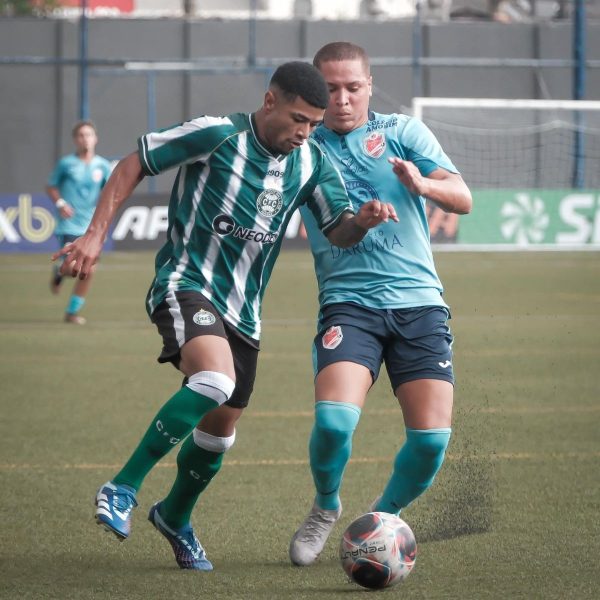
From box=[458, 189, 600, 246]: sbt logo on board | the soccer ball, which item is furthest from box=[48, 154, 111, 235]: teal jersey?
the soccer ball

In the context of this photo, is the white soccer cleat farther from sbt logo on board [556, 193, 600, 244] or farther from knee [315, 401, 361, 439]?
sbt logo on board [556, 193, 600, 244]

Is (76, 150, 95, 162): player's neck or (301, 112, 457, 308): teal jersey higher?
(301, 112, 457, 308): teal jersey

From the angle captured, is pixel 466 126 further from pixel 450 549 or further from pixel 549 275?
pixel 450 549

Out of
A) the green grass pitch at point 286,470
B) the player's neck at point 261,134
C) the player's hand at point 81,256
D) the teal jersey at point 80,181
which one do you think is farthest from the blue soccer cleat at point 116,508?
the teal jersey at point 80,181

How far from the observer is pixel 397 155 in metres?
5.56

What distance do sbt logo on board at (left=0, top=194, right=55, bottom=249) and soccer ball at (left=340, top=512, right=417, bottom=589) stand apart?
63.6 ft

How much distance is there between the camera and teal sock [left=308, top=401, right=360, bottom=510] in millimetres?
5203

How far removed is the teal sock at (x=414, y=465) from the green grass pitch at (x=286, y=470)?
252 mm

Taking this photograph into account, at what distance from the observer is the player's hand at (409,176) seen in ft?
16.8

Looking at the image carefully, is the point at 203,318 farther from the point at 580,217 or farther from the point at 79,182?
the point at 580,217

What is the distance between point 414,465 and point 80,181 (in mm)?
11568

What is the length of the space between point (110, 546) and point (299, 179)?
1697 mm

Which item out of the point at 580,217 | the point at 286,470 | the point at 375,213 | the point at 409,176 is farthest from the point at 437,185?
the point at 580,217

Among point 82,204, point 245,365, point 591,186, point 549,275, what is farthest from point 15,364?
point 591,186
